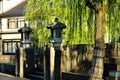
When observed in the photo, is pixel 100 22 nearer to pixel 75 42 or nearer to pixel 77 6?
pixel 77 6

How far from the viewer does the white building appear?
1885 inches

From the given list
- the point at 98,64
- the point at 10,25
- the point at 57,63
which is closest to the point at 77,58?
the point at 57,63

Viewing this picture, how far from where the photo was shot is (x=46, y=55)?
1853 cm

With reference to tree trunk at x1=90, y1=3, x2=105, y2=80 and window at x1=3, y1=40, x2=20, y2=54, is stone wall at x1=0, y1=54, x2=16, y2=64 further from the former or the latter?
window at x1=3, y1=40, x2=20, y2=54

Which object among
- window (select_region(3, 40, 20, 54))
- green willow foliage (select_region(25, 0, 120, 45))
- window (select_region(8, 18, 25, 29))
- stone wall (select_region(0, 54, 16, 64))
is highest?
window (select_region(8, 18, 25, 29))

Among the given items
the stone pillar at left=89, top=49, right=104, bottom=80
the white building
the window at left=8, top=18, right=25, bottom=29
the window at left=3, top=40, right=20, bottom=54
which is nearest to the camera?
the stone pillar at left=89, top=49, right=104, bottom=80

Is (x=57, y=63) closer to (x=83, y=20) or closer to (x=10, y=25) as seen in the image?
(x=83, y=20)

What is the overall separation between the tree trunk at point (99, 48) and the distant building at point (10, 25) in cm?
3338

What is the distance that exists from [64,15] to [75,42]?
1.65m

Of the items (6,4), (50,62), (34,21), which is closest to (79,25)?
(50,62)

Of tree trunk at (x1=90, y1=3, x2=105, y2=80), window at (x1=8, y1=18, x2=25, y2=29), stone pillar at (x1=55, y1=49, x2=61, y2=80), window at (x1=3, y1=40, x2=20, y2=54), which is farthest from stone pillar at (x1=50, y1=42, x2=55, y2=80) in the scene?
window at (x1=3, y1=40, x2=20, y2=54)

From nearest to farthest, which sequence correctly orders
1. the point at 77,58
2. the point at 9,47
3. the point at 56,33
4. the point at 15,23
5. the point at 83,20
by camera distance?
the point at 56,33
the point at 83,20
the point at 77,58
the point at 15,23
the point at 9,47

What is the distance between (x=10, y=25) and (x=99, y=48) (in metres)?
35.8

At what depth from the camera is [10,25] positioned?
49062 mm
